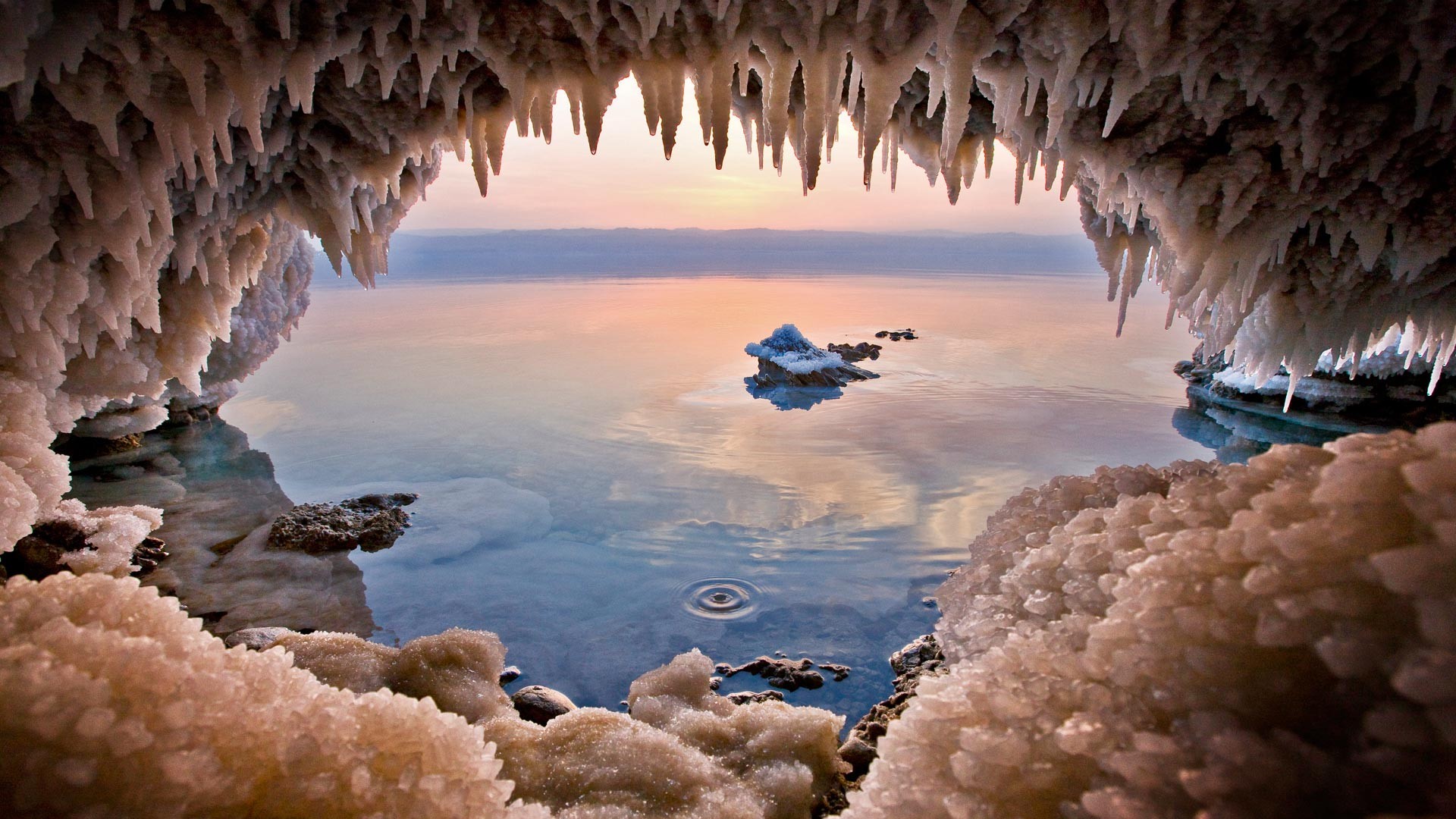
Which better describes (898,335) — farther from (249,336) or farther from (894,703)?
(894,703)

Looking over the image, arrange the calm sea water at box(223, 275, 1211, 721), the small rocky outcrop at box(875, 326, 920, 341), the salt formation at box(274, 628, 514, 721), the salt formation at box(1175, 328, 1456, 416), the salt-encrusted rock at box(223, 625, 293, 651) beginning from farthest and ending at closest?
1. the small rocky outcrop at box(875, 326, 920, 341)
2. the salt formation at box(1175, 328, 1456, 416)
3. the calm sea water at box(223, 275, 1211, 721)
4. the salt-encrusted rock at box(223, 625, 293, 651)
5. the salt formation at box(274, 628, 514, 721)

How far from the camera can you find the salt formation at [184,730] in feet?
4.69

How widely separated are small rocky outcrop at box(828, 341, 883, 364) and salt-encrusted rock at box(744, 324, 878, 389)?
2.54m

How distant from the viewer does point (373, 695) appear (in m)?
1.94

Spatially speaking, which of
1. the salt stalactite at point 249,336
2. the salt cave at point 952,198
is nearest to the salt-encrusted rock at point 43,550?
the salt cave at point 952,198

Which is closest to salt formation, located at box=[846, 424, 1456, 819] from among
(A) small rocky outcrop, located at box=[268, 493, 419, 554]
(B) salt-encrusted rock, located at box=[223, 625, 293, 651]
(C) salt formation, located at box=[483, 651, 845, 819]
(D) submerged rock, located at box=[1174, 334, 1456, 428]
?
(C) salt formation, located at box=[483, 651, 845, 819]

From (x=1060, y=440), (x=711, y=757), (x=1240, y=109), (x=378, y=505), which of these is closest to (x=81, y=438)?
(x=378, y=505)

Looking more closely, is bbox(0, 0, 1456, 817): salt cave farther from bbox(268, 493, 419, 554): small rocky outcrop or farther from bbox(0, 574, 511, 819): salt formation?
bbox(268, 493, 419, 554): small rocky outcrop

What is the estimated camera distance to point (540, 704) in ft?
15.3

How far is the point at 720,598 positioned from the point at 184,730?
5.84 metres

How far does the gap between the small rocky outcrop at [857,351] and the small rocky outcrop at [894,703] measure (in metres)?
15.7

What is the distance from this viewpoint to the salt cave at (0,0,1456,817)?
114cm

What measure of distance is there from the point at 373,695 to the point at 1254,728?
209 centimetres

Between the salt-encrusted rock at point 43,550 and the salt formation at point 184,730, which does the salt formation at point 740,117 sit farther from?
the salt formation at point 184,730
